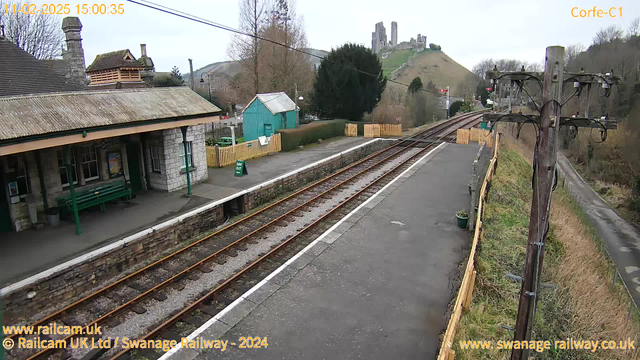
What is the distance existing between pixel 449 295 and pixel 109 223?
9.69 meters

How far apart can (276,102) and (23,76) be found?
15.4 meters

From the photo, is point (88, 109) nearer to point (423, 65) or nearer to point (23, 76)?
point (23, 76)

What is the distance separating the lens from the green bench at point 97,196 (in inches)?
479

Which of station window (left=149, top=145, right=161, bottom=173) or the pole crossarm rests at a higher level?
the pole crossarm

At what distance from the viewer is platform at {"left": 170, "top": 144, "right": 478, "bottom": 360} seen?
6.87 meters

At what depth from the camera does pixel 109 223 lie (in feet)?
39.5

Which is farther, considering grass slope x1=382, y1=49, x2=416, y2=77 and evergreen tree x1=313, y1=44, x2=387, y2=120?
grass slope x1=382, y1=49, x2=416, y2=77

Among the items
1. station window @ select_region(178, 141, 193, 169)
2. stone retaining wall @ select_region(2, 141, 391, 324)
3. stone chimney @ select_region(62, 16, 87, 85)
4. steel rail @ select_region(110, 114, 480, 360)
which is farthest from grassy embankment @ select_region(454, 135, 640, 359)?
stone chimney @ select_region(62, 16, 87, 85)

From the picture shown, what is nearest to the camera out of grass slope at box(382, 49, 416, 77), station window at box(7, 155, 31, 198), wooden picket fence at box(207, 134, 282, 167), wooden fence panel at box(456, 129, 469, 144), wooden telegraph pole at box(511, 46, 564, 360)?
wooden telegraph pole at box(511, 46, 564, 360)

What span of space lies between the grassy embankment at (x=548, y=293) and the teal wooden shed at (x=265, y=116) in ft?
48.6

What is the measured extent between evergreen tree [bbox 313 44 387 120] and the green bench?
22145 millimetres

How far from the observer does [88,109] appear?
12039 millimetres

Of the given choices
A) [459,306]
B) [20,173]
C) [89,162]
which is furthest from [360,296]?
[89,162]

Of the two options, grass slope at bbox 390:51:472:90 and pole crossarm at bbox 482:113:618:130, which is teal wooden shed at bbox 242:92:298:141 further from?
grass slope at bbox 390:51:472:90
